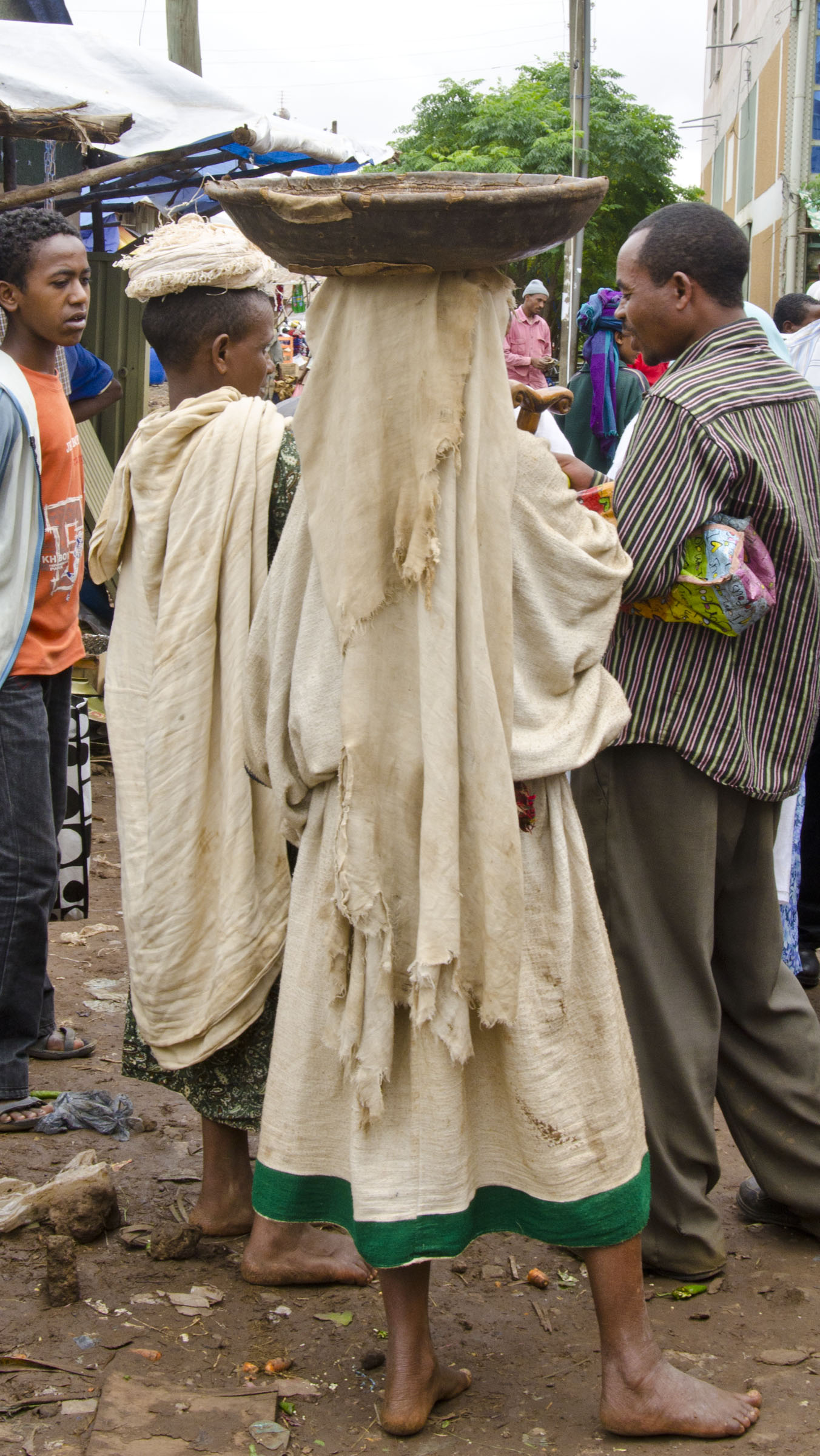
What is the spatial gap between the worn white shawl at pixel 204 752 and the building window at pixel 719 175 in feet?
117

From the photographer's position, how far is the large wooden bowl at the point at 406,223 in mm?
1846

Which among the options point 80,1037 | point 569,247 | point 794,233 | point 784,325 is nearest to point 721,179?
point 794,233

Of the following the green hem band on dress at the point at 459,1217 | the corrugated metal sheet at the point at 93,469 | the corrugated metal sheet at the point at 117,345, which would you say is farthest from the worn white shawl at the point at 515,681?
the corrugated metal sheet at the point at 117,345

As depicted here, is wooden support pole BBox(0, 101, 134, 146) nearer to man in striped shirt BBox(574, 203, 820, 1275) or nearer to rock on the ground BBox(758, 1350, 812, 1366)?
man in striped shirt BBox(574, 203, 820, 1275)

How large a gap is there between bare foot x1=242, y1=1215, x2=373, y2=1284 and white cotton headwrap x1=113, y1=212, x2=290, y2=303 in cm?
205

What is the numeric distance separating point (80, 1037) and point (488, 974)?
8.27 feet

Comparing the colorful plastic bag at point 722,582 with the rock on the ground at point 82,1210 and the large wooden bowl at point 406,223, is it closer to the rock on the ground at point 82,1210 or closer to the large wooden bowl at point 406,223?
the large wooden bowl at point 406,223

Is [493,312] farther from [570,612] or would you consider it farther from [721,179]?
[721,179]

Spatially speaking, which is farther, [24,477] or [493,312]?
[24,477]

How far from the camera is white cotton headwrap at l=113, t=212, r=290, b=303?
2.85m

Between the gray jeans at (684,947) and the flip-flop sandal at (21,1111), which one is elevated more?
the gray jeans at (684,947)

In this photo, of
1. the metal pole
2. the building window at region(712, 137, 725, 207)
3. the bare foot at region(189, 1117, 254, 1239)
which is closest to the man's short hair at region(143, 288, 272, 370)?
the bare foot at region(189, 1117, 254, 1239)

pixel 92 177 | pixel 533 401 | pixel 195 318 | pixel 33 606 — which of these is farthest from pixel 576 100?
pixel 533 401

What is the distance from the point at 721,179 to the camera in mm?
36188
